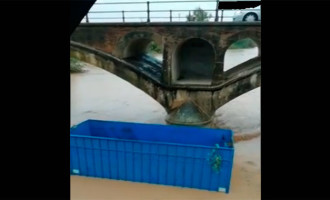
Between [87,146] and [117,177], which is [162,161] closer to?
[117,177]

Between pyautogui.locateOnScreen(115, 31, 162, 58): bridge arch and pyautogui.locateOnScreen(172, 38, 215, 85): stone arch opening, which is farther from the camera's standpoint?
pyautogui.locateOnScreen(172, 38, 215, 85): stone arch opening

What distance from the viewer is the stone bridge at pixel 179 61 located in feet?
39.8

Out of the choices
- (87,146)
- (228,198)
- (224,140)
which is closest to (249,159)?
(224,140)

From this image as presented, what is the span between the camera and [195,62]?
1446 centimetres

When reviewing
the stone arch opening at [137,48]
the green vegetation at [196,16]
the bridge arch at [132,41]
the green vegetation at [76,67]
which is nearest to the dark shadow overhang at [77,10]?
the green vegetation at [196,16]

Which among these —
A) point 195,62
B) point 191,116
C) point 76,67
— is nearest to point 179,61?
point 195,62

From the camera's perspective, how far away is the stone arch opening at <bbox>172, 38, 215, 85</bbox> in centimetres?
1394

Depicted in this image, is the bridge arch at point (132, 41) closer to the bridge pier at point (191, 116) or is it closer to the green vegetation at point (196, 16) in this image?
the green vegetation at point (196, 16)

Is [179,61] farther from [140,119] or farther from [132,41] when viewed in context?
[140,119]

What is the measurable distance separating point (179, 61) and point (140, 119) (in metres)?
3.82

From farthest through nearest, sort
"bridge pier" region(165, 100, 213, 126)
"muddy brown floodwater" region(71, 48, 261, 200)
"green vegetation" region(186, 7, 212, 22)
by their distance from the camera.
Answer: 1. "bridge pier" region(165, 100, 213, 126)
2. "green vegetation" region(186, 7, 212, 22)
3. "muddy brown floodwater" region(71, 48, 261, 200)

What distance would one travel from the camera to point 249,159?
10.7 metres

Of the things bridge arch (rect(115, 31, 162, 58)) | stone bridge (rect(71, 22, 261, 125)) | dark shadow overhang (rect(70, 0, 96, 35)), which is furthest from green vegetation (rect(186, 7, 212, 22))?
dark shadow overhang (rect(70, 0, 96, 35))

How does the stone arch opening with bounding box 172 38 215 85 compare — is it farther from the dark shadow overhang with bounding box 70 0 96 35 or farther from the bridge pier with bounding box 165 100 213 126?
the dark shadow overhang with bounding box 70 0 96 35
